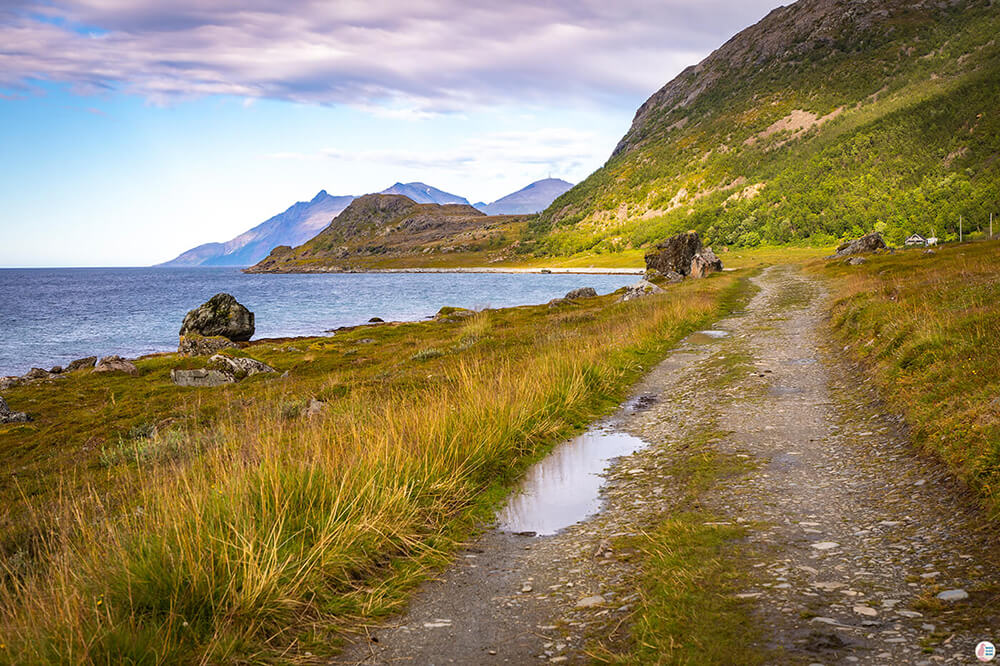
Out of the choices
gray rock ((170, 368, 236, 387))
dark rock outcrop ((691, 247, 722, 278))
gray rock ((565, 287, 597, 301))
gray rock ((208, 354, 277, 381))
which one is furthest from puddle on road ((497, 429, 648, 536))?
dark rock outcrop ((691, 247, 722, 278))

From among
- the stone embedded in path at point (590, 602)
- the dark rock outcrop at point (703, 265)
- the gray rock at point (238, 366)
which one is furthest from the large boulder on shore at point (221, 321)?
the dark rock outcrop at point (703, 265)

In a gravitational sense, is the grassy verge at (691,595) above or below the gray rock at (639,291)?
below

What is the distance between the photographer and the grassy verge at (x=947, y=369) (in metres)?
7.21

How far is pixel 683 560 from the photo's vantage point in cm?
607

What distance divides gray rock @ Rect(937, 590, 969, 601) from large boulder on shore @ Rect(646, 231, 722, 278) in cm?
7286

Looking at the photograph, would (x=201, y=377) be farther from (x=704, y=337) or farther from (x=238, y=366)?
(x=704, y=337)

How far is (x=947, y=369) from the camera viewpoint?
10453 mm

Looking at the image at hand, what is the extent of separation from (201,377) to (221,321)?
66.9 ft

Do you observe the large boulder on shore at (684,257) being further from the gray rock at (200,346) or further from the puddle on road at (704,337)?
the gray rock at (200,346)

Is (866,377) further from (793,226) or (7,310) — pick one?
(793,226)

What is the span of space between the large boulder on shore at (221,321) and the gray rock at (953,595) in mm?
51027

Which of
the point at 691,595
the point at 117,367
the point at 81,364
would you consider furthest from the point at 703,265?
the point at 691,595

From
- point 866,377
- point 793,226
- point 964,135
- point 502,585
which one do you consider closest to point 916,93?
point 964,135

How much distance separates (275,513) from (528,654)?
314cm
